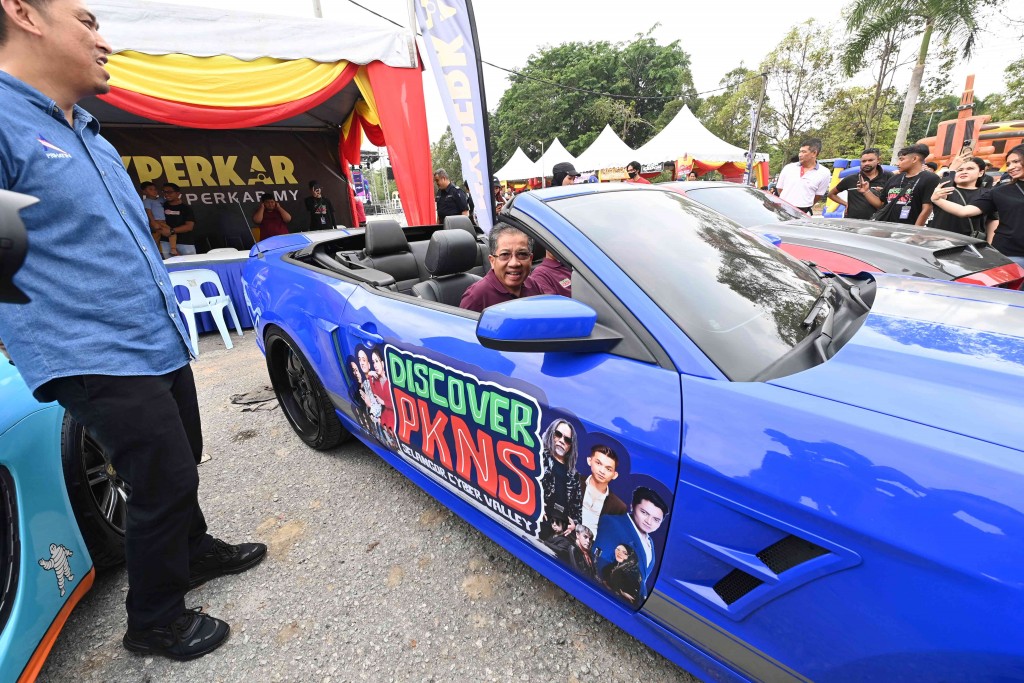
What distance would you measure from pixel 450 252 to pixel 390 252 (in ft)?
2.72

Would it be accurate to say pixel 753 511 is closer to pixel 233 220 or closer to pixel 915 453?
pixel 915 453

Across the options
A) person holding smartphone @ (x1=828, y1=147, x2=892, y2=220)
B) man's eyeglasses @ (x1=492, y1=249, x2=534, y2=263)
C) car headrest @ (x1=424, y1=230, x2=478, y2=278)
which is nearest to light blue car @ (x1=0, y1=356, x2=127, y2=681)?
car headrest @ (x1=424, y1=230, x2=478, y2=278)

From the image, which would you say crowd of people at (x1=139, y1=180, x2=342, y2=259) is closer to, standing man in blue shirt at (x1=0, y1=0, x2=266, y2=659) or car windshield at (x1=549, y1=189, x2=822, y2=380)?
standing man in blue shirt at (x1=0, y1=0, x2=266, y2=659)

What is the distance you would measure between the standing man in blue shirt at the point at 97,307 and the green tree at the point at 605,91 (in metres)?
37.1

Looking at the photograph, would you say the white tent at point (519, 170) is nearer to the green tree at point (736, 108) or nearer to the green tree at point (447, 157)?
the green tree at point (736, 108)

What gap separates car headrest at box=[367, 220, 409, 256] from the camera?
282 cm

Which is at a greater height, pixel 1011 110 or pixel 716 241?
pixel 1011 110

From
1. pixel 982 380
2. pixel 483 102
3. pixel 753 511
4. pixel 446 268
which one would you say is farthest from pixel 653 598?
pixel 483 102

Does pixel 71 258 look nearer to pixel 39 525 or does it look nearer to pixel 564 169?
pixel 39 525

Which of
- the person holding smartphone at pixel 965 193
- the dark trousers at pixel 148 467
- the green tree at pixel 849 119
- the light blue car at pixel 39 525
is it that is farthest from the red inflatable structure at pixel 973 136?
the light blue car at pixel 39 525

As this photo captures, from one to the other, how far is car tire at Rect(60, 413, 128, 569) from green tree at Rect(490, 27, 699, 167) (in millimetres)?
37111

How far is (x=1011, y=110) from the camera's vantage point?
22859 millimetres

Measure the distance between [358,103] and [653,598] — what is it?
321 inches

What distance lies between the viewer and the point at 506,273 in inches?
78.4
